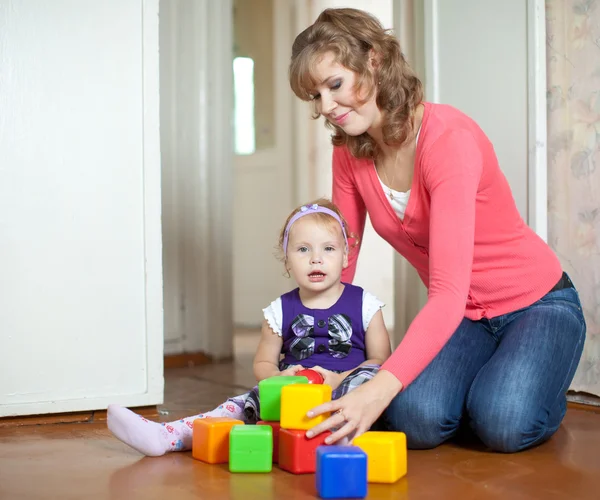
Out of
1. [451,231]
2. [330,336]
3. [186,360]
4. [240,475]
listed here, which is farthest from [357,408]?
[186,360]

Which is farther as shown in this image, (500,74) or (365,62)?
(500,74)

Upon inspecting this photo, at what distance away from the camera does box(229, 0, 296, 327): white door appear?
510 centimetres

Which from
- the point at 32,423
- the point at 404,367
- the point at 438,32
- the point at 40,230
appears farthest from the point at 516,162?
the point at 32,423

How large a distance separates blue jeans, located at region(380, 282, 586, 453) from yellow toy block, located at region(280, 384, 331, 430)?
1.19 feet

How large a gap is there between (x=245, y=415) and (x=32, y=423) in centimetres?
65

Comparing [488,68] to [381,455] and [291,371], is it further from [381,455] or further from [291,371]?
[381,455]

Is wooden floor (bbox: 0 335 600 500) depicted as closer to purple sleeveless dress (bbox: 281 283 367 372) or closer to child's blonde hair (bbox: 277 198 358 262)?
purple sleeveless dress (bbox: 281 283 367 372)

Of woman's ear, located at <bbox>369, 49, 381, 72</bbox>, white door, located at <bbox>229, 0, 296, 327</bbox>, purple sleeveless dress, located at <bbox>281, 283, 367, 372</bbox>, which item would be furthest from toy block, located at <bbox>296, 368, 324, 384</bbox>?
white door, located at <bbox>229, 0, 296, 327</bbox>

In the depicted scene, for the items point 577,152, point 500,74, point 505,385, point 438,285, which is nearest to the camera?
point 438,285

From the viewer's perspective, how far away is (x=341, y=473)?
Answer: 1.35 m

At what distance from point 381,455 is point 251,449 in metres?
0.27

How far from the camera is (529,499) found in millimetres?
1351

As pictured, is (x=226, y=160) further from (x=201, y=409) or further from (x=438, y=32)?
(x=201, y=409)

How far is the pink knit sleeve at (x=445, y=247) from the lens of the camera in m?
1.49
